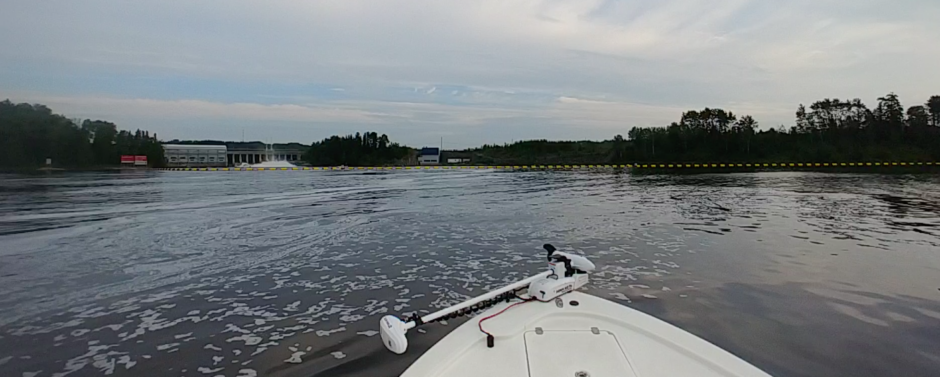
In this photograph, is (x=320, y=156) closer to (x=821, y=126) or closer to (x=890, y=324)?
(x=821, y=126)

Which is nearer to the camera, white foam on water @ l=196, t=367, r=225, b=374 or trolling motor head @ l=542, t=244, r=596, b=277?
white foam on water @ l=196, t=367, r=225, b=374

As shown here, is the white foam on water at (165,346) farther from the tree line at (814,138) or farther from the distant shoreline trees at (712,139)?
the tree line at (814,138)

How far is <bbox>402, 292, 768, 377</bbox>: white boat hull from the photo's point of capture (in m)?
2.49

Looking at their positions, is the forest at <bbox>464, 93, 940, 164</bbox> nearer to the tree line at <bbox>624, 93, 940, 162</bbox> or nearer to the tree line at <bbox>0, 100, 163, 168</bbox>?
the tree line at <bbox>624, 93, 940, 162</bbox>

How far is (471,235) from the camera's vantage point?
916cm

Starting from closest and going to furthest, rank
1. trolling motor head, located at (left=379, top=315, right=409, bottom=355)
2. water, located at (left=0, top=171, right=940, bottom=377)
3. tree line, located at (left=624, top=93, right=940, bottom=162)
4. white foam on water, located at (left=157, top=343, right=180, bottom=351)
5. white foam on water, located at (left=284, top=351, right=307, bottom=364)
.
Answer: trolling motor head, located at (left=379, top=315, right=409, bottom=355)
white foam on water, located at (left=284, top=351, right=307, bottom=364)
water, located at (left=0, top=171, right=940, bottom=377)
white foam on water, located at (left=157, top=343, right=180, bottom=351)
tree line, located at (left=624, top=93, right=940, bottom=162)

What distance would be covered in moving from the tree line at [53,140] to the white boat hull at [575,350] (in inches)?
2513

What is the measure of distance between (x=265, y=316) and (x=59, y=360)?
1523 millimetres

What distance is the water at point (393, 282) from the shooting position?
12.6 ft

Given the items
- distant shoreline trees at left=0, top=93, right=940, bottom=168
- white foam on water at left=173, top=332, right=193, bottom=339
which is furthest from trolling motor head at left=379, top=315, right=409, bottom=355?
distant shoreline trees at left=0, top=93, right=940, bottom=168

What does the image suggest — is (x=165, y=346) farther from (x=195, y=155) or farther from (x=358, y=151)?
(x=195, y=155)

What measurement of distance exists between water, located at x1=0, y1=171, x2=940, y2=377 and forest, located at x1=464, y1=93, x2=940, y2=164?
59214mm

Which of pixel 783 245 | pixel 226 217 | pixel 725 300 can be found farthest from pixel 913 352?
pixel 226 217

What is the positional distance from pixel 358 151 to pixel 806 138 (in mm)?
69128
